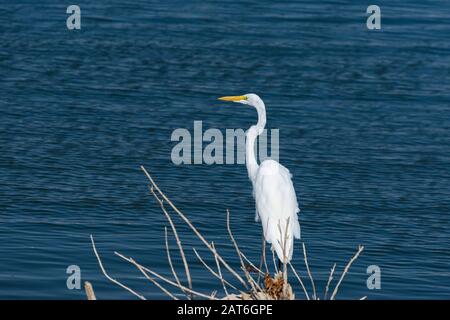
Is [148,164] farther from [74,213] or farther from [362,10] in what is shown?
[362,10]

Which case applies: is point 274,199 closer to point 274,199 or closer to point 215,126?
point 274,199

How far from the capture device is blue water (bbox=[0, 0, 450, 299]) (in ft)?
38.8

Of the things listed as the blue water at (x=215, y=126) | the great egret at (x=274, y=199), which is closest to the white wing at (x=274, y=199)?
the great egret at (x=274, y=199)

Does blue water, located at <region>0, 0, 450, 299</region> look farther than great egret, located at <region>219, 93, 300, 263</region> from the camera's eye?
Yes

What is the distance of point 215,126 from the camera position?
16.5 metres

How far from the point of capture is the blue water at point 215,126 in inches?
466

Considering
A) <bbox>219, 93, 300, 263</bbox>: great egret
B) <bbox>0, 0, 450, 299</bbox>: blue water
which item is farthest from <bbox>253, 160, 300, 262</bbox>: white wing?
<bbox>0, 0, 450, 299</bbox>: blue water

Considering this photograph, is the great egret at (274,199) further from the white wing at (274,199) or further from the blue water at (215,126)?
the blue water at (215,126)

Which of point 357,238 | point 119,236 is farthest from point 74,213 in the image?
point 357,238

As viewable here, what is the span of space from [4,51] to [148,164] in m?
5.91

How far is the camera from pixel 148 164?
14883mm

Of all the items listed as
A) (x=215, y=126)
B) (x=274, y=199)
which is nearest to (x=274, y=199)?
(x=274, y=199)

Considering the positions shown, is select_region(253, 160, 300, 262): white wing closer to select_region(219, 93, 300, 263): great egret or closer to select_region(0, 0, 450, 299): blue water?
select_region(219, 93, 300, 263): great egret

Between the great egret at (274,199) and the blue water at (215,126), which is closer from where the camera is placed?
the great egret at (274,199)
